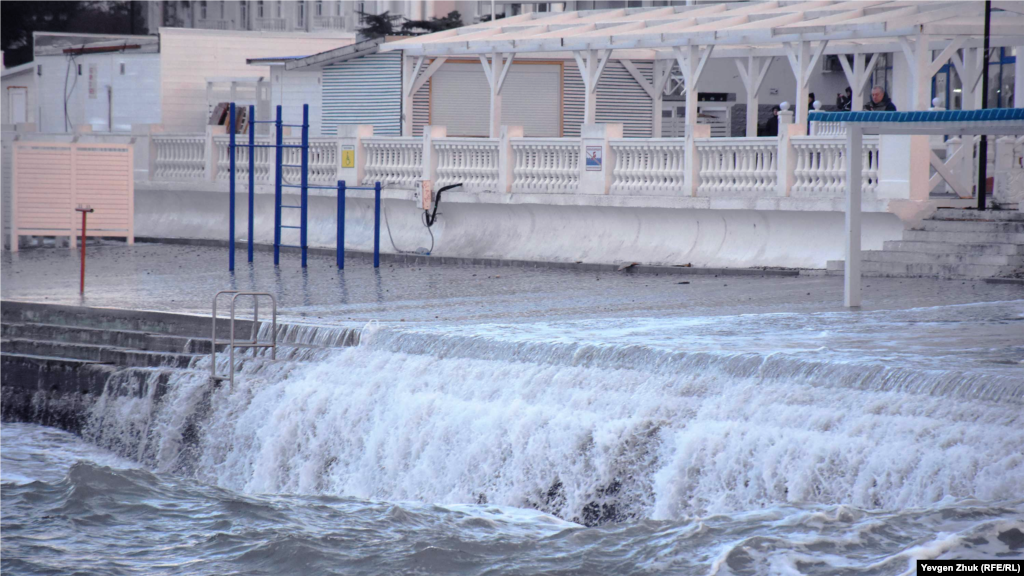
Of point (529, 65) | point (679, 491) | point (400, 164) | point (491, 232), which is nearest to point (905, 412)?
point (679, 491)

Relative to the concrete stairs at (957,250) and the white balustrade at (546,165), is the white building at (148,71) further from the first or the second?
the concrete stairs at (957,250)

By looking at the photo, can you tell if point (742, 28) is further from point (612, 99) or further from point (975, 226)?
point (612, 99)

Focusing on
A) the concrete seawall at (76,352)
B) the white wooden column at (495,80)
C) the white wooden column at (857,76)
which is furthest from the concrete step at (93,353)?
the white wooden column at (857,76)

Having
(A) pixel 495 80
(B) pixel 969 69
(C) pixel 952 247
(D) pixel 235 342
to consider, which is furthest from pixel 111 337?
(B) pixel 969 69

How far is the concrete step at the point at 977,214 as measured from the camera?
18359mm

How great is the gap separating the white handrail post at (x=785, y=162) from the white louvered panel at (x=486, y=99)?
10.1m

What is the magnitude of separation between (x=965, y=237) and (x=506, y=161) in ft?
26.2

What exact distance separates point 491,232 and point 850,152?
9.08 metres

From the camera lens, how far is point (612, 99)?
30.5 metres

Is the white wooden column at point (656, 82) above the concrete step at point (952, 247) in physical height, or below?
above

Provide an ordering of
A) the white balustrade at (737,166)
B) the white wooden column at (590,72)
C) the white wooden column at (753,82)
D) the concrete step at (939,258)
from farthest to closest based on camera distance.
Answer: the white wooden column at (753,82) → the white wooden column at (590,72) → the white balustrade at (737,166) → the concrete step at (939,258)

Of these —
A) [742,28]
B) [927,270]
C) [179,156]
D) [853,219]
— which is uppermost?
[742,28]

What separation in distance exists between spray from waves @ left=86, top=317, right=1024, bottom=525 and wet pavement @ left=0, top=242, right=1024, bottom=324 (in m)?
1.36

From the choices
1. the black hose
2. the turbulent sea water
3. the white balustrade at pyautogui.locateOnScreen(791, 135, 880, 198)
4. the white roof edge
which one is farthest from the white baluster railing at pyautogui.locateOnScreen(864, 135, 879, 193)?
the white roof edge
